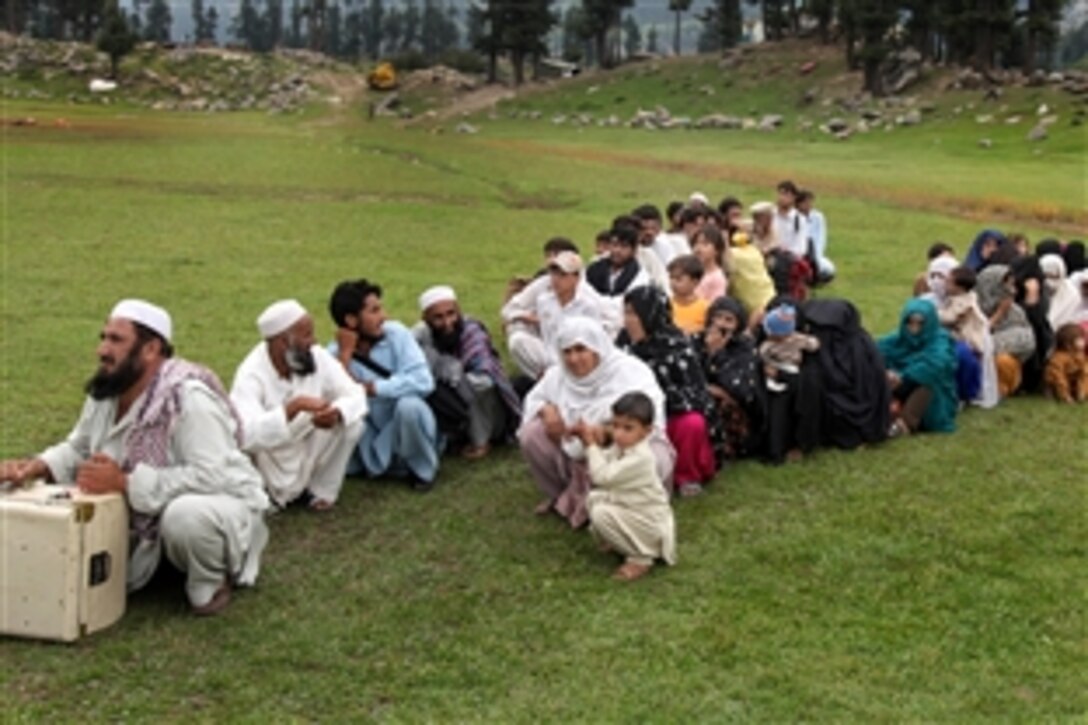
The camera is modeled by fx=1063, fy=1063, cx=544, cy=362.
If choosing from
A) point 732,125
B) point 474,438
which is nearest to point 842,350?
point 474,438

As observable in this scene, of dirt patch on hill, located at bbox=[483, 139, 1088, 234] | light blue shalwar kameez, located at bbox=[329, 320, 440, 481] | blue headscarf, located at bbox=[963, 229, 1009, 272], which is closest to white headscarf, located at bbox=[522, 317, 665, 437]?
light blue shalwar kameez, located at bbox=[329, 320, 440, 481]

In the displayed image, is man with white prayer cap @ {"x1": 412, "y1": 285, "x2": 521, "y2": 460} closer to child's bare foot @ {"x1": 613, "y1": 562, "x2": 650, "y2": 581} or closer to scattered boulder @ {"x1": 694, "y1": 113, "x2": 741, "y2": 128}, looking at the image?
child's bare foot @ {"x1": 613, "y1": 562, "x2": 650, "y2": 581}

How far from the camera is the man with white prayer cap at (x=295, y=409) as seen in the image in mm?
5051

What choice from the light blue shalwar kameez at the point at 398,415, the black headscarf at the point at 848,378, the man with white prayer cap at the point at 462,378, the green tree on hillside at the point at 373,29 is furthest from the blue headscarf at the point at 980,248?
the green tree on hillside at the point at 373,29

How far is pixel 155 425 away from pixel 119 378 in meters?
0.22

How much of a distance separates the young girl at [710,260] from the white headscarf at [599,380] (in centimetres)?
296

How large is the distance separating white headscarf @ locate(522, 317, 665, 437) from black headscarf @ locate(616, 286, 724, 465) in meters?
0.37

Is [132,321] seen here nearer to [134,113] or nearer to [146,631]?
[146,631]

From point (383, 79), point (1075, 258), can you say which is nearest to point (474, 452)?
point (1075, 258)

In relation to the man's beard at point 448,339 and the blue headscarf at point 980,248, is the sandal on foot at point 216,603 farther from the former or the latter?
the blue headscarf at point 980,248

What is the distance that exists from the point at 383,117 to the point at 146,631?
171ft

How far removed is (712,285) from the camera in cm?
823

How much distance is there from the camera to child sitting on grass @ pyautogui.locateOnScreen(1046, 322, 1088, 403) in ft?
25.8

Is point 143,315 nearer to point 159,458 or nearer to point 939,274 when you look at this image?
point 159,458
